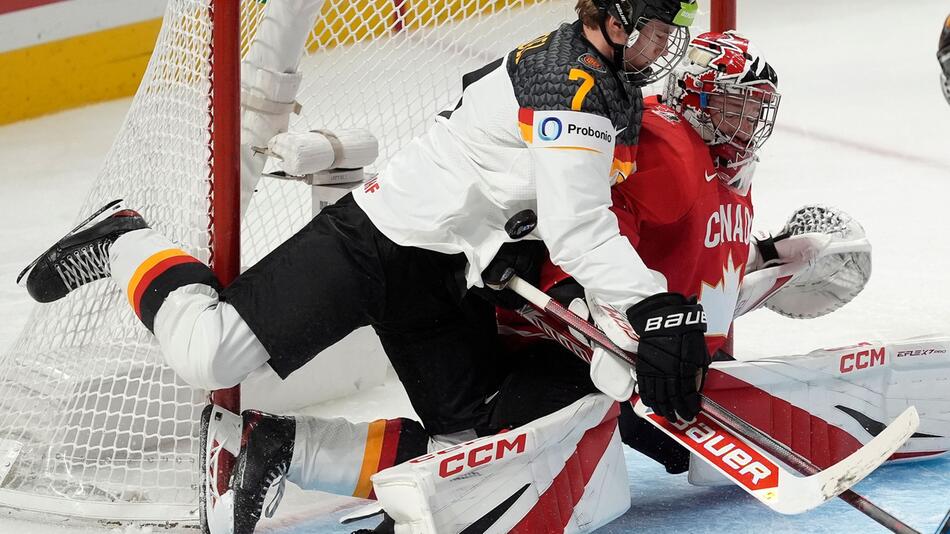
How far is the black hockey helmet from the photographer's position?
2221 mm

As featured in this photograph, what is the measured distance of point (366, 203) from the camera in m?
2.42

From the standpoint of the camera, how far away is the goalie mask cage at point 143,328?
99.3 inches

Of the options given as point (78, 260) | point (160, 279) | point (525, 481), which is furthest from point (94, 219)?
point (525, 481)

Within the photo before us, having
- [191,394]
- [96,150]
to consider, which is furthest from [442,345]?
[96,150]

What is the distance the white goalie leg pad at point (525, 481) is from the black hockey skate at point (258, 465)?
228 millimetres

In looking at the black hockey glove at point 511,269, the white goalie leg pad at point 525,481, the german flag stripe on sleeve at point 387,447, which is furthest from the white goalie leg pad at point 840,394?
the german flag stripe on sleeve at point 387,447

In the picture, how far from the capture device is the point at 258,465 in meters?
2.36

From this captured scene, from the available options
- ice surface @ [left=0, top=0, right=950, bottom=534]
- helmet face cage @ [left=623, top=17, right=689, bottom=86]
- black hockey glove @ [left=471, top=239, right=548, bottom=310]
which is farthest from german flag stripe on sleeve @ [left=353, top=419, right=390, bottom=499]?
helmet face cage @ [left=623, top=17, right=689, bottom=86]

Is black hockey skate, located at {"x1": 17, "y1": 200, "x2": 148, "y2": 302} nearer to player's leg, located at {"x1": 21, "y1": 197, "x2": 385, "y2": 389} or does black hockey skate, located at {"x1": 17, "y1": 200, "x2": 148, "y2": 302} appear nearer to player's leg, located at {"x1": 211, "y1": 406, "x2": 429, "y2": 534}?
player's leg, located at {"x1": 21, "y1": 197, "x2": 385, "y2": 389}

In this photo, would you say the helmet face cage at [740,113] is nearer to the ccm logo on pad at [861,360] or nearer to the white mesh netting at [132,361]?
the ccm logo on pad at [861,360]

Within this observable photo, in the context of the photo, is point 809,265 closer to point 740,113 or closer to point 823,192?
point 740,113

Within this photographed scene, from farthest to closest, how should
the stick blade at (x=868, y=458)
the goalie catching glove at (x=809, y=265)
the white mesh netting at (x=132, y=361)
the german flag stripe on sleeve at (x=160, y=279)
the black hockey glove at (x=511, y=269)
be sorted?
the goalie catching glove at (x=809, y=265)
the white mesh netting at (x=132, y=361)
the german flag stripe on sleeve at (x=160, y=279)
the black hockey glove at (x=511, y=269)
the stick blade at (x=868, y=458)

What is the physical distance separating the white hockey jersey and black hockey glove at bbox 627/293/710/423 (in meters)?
0.04

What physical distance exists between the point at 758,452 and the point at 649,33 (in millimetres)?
684
